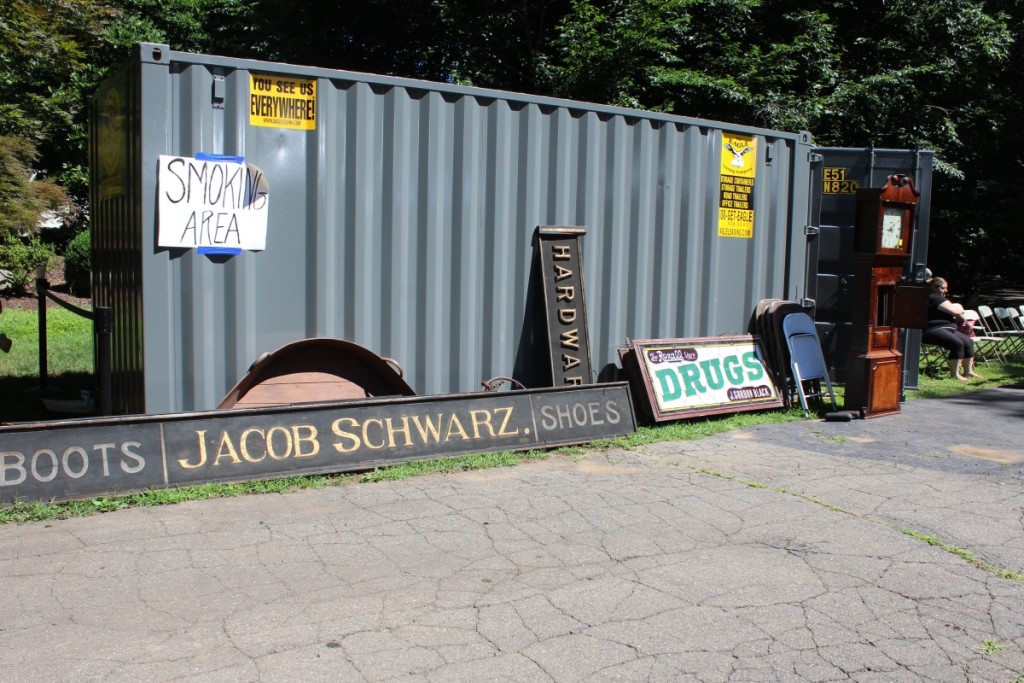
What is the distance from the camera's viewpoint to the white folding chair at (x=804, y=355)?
29.6ft

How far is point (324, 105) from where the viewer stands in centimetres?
666

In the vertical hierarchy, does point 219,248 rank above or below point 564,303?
above

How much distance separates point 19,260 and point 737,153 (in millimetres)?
13927

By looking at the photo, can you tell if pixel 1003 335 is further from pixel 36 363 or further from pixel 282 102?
pixel 36 363

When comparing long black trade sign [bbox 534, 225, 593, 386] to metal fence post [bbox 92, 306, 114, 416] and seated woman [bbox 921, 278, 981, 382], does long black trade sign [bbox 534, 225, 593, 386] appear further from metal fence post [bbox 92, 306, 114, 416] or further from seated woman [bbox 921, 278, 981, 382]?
seated woman [bbox 921, 278, 981, 382]

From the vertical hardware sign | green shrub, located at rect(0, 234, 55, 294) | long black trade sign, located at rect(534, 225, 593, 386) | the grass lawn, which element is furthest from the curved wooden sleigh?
green shrub, located at rect(0, 234, 55, 294)

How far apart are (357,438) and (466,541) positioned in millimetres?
1479

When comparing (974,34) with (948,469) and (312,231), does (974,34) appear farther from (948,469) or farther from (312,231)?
(312,231)

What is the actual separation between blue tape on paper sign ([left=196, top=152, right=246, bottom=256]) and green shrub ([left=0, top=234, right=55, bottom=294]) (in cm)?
1218

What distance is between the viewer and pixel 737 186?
29.9ft

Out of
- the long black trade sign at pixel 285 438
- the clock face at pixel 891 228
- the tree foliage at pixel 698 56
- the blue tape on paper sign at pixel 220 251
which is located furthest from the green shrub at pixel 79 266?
the clock face at pixel 891 228

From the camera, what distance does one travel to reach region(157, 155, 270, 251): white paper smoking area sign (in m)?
6.15

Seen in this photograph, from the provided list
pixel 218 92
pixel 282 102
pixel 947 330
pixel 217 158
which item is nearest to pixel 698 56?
pixel 947 330

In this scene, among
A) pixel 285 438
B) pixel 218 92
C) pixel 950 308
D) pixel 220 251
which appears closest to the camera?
pixel 285 438
